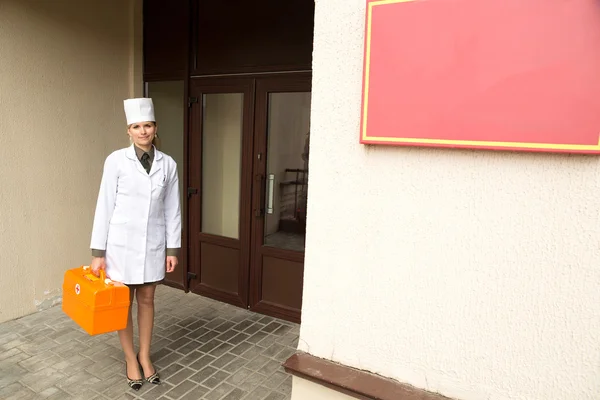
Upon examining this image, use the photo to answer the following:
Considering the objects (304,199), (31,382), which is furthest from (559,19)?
(31,382)

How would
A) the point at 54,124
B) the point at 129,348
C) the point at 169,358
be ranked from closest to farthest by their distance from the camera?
the point at 129,348 < the point at 169,358 < the point at 54,124

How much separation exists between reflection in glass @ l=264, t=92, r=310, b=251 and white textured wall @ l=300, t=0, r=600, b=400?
222cm

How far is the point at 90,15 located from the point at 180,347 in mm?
3664

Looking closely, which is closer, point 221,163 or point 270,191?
point 270,191

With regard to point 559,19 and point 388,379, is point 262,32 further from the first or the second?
point 388,379

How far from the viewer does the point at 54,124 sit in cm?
443

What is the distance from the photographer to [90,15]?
465 centimetres

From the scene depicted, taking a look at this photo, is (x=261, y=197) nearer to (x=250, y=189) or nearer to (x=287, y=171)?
(x=250, y=189)

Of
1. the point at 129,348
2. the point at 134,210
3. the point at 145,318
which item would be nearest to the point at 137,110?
the point at 134,210

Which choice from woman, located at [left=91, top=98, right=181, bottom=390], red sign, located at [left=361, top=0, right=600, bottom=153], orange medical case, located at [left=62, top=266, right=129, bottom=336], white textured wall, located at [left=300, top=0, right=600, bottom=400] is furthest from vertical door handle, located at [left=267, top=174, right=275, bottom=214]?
red sign, located at [left=361, top=0, right=600, bottom=153]

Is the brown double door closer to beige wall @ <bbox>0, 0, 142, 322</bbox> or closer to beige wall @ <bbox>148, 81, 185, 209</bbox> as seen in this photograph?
beige wall @ <bbox>148, 81, 185, 209</bbox>

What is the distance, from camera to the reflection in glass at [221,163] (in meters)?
4.68

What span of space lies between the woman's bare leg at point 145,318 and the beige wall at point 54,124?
1894 mm

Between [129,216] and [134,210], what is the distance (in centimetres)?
5
